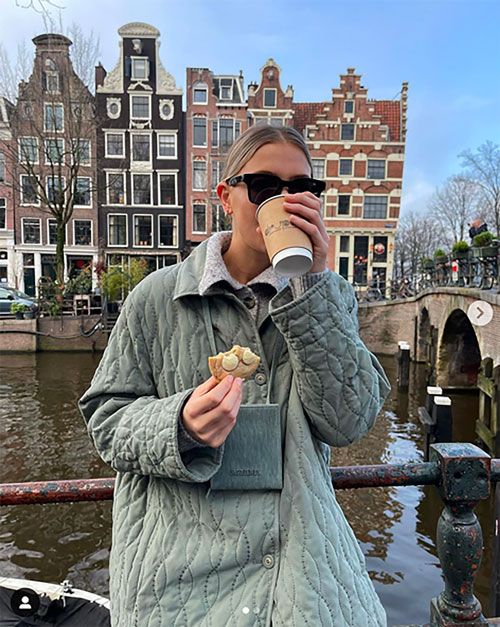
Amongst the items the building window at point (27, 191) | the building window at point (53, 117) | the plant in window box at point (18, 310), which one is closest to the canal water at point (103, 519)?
the plant in window box at point (18, 310)

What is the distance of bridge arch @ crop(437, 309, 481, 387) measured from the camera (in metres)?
12.5

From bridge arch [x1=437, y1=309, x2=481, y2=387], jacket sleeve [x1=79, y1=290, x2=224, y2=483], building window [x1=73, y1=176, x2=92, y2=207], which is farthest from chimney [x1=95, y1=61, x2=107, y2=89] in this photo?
jacket sleeve [x1=79, y1=290, x2=224, y2=483]

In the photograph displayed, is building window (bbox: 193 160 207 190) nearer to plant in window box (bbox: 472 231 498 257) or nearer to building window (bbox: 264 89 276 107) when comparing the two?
building window (bbox: 264 89 276 107)

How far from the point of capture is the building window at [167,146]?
78.3 feet

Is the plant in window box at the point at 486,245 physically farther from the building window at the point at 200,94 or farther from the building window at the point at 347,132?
the building window at the point at 200,94

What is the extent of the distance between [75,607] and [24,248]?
2354 cm

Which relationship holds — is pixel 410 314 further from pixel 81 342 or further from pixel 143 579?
pixel 143 579

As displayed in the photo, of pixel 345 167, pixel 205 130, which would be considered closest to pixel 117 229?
pixel 205 130

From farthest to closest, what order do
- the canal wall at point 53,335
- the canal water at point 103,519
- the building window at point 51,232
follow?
the building window at point 51,232 → the canal wall at point 53,335 → the canal water at point 103,519

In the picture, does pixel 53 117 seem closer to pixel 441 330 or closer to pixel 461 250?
pixel 461 250

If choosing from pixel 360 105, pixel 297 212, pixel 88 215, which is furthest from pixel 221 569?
pixel 360 105

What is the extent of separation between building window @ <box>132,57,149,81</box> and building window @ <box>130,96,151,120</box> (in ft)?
2.90

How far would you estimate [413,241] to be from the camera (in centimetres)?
3656

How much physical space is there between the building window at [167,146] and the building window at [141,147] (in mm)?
522
